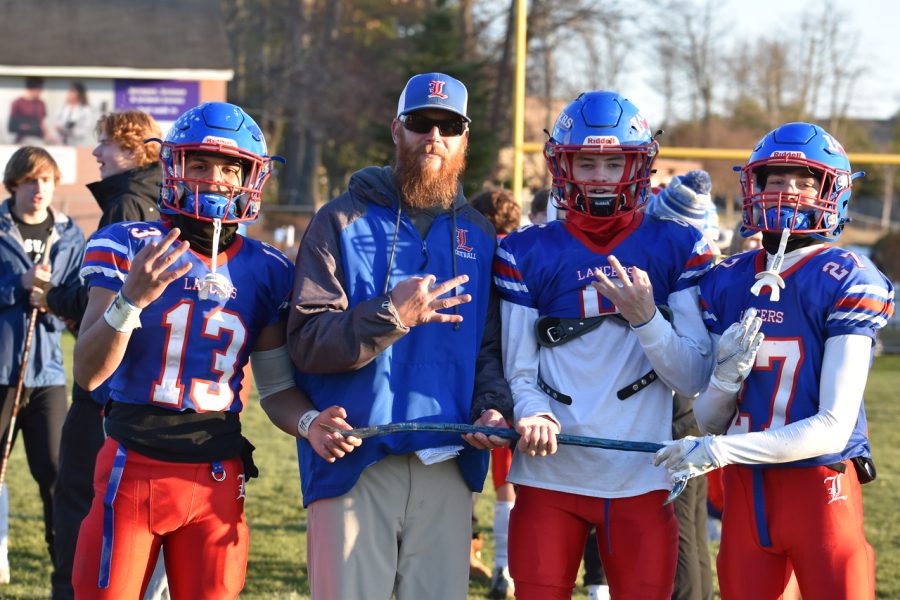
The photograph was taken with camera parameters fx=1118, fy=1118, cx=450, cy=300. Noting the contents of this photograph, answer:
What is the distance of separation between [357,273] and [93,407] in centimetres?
175

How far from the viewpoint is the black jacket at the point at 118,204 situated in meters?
4.61

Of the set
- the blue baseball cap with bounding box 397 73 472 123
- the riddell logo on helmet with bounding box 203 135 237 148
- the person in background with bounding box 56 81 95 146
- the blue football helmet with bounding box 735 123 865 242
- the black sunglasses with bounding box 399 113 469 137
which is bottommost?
the blue football helmet with bounding box 735 123 865 242

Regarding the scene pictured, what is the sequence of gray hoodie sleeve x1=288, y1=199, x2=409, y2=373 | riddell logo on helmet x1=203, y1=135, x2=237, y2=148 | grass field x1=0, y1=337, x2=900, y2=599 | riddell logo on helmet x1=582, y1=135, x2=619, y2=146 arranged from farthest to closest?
grass field x1=0, y1=337, x2=900, y2=599 → riddell logo on helmet x1=582, y1=135, x2=619, y2=146 → riddell logo on helmet x1=203, y1=135, x2=237, y2=148 → gray hoodie sleeve x1=288, y1=199, x2=409, y2=373

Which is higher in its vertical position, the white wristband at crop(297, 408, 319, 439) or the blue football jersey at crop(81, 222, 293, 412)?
the blue football jersey at crop(81, 222, 293, 412)

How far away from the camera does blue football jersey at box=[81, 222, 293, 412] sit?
11.3 ft

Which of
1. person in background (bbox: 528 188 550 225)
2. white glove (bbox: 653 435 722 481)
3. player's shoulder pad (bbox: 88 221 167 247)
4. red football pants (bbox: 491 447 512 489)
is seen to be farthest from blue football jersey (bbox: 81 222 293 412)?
person in background (bbox: 528 188 550 225)

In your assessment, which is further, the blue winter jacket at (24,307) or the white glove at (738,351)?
the blue winter jacket at (24,307)

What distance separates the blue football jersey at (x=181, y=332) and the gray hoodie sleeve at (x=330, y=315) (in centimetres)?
19

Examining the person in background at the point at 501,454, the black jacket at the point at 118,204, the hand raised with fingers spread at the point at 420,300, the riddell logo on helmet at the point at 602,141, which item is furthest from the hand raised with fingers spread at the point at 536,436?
the person in background at the point at 501,454

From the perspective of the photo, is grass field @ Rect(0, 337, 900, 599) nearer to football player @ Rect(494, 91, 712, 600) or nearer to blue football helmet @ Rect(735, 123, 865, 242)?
football player @ Rect(494, 91, 712, 600)

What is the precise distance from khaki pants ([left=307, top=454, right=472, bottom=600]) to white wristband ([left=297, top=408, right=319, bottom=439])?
0.22 meters

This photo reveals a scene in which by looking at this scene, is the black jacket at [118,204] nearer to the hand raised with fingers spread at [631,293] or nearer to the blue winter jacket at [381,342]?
the blue winter jacket at [381,342]

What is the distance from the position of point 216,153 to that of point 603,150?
1.24m

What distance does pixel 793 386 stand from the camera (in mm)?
3395
